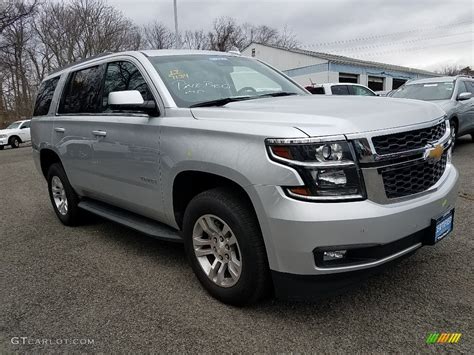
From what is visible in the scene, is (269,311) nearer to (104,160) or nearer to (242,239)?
(242,239)

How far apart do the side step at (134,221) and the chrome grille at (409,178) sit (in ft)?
5.45

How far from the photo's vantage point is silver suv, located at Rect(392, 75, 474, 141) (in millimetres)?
8922

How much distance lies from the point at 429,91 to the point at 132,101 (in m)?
8.42

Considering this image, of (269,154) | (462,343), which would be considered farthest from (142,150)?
(462,343)

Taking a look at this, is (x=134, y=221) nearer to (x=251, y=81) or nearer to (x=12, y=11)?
(x=251, y=81)

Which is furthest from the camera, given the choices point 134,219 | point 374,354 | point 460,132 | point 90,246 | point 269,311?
point 460,132

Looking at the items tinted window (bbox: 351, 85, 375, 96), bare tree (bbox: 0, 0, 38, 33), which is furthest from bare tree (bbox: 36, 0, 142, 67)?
tinted window (bbox: 351, 85, 375, 96)

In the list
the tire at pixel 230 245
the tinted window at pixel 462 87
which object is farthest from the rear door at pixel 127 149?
the tinted window at pixel 462 87

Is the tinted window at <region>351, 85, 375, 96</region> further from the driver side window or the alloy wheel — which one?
the alloy wheel

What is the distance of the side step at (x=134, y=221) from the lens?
135 inches

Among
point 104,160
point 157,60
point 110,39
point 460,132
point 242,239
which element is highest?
point 110,39

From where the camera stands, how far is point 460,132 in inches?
367

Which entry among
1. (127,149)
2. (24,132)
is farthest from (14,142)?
(127,149)

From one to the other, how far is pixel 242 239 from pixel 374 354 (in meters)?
1.01
